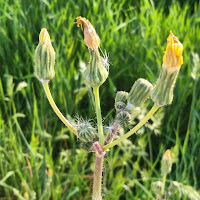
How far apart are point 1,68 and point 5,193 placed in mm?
760

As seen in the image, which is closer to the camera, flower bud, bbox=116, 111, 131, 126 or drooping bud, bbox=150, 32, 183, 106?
drooping bud, bbox=150, 32, 183, 106

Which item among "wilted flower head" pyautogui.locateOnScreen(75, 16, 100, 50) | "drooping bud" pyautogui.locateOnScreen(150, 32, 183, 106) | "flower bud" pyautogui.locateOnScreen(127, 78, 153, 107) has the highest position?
"wilted flower head" pyautogui.locateOnScreen(75, 16, 100, 50)

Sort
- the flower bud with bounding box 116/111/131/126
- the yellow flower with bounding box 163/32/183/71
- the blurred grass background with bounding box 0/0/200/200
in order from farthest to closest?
the blurred grass background with bounding box 0/0/200/200 → the flower bud with bounding box 116/111/131/126 → the yellow flower with bounding box 163/32/183/71

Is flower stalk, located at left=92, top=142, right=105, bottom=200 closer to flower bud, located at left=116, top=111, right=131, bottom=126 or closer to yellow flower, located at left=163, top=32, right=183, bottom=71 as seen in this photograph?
flower bud, located at left=116, top=111, right=131, bottom=126

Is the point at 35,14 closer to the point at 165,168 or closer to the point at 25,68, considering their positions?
the point at 25,68

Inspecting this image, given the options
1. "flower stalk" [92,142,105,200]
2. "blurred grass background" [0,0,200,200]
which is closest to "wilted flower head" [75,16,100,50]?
"flower stalk" [92,142,105,200]

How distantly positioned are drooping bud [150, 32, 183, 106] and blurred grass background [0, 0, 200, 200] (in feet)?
2.17

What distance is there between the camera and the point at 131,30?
237 cm

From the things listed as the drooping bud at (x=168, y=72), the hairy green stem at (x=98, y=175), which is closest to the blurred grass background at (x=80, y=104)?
the hairy green stem at (x=98, y=175)

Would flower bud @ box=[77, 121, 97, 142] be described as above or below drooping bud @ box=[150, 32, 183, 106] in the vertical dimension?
below

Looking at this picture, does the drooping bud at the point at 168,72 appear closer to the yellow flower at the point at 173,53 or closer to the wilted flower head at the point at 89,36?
the yellow flower at the point at 173,53

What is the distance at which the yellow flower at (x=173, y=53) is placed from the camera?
1.00m

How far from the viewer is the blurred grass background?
183cm

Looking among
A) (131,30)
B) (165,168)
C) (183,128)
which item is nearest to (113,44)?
(131,30)
